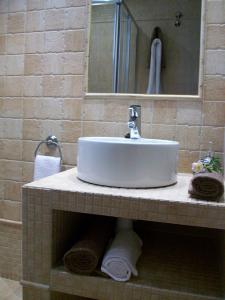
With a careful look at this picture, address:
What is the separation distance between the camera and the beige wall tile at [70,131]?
1.56 meters

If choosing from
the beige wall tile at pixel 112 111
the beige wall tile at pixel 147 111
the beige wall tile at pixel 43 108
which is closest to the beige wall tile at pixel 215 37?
the beige wall tile at pixel 147 111

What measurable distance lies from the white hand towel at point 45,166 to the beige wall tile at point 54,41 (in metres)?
0.60

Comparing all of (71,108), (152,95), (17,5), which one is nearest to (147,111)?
(152,95)

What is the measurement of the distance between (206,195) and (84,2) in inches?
46.3

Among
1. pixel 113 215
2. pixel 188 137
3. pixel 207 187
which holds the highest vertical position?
pixel 188 137

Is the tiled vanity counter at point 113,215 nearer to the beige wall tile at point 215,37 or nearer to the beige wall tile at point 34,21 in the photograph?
the beige wall tile at point 215,37

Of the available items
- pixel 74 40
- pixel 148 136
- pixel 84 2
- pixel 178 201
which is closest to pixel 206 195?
Result: pixel 178 201

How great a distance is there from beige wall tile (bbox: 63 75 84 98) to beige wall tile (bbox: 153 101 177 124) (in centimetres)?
41

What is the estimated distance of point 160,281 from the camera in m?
1.02

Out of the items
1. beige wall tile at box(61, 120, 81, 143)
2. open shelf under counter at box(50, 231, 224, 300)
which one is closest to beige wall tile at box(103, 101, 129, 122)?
beige wall tile at box(61, 120, 81, 143)

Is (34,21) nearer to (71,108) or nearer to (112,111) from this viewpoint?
(71,108)

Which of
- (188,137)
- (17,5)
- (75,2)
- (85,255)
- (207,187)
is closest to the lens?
(207,187)

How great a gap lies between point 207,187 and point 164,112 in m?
0.59

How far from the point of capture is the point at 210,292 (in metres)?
0.98
